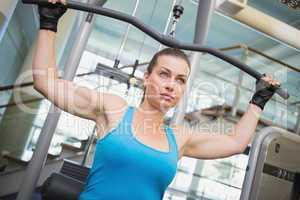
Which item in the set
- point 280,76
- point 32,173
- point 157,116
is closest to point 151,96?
point 157,116

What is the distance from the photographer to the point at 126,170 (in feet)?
3.21

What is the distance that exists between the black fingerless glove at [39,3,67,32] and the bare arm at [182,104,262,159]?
2.13ft

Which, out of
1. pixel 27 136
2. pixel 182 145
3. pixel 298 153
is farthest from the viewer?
pixel 27 136

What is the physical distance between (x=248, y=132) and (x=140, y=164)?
59cm

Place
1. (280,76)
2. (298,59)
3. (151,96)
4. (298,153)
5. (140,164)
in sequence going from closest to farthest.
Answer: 1. (140,164)
2. (151,96)
3. (298,153)
4. (280,76)
5. (298,59)

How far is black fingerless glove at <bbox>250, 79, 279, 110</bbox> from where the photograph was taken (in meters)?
1.38

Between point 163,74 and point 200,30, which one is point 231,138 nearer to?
point 163,74

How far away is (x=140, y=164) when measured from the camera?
973 millimetres

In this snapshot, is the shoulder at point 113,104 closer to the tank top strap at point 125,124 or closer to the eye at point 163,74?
the tank top strap at point 125,124

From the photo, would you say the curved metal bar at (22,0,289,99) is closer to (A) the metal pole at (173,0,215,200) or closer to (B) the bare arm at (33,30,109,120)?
(B) the bare arm at (33,30,109,120)

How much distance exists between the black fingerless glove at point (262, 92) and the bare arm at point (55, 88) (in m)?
0.72

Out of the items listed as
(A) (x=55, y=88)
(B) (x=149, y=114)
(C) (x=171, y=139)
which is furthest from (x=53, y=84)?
(C) (x=171, y=139)

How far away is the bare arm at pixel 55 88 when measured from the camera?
103 cm

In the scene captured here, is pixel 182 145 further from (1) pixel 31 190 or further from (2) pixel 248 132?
(1) pixel 31 190
